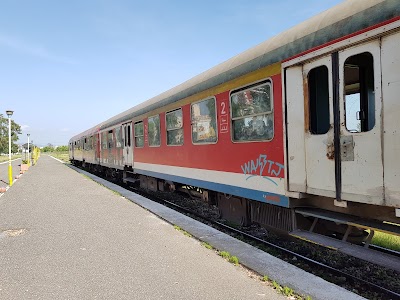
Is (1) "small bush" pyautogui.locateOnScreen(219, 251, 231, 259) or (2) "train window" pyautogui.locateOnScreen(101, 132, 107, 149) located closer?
(1) "small bush" pyautogui.locateOnScreen(219, 251, 231, 259)

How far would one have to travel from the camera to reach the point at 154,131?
10484 mm

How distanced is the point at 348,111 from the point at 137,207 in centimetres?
648

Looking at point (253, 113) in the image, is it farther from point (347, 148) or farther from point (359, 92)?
point (347, 148)

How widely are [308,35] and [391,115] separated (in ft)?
5.28

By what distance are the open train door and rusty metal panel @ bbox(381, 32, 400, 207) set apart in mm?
71

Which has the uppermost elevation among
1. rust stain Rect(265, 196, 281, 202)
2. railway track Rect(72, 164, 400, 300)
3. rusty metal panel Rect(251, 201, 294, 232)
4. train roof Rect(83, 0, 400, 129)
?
train roof Rect(83, 0, 400, 129)

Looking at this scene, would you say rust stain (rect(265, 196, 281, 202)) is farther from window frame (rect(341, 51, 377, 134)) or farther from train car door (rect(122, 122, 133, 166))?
train car door (rect(122, 122, 133, 166))

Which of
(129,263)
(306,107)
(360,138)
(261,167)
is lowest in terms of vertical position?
(129,263)

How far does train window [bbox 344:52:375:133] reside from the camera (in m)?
4.18

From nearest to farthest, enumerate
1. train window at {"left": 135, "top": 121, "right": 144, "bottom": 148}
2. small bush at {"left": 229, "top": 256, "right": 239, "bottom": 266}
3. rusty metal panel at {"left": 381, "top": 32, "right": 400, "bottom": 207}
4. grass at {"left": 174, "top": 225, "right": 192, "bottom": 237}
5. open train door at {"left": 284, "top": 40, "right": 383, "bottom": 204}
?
rusty metal panel at {"left": 381, "top": 32, "right": 400, "bottom": 207}
open train door at {"left": 284, "top": 40, "right": 383, "bottom": 204}
small bush at {"left": 229, "top": 256, "right": 239, "bottom": 266}
grass at {"left": 174, "top": 225, "right": 192, "bottom": 237}
train window at {"left": 135, "top": 121, "right": 144, "bottom": 148}

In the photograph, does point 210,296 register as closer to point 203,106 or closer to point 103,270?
point 103,270

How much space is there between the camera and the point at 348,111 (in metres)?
4.21

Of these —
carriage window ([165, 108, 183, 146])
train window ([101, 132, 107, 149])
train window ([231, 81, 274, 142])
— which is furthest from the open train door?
train window ([101, 132, 107, 149])

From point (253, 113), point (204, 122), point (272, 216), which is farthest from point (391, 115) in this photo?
point (204, 122)
